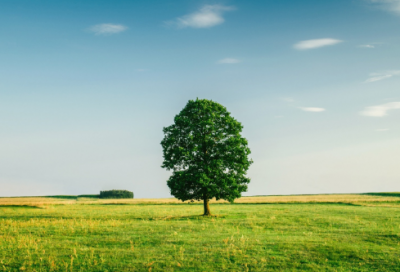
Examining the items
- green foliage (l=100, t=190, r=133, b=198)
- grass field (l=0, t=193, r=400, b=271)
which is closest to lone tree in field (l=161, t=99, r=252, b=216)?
grass field (l=0, t=193, r=400, b=271)

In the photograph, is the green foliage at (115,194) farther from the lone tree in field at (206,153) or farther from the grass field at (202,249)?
the grass field at (202,249)

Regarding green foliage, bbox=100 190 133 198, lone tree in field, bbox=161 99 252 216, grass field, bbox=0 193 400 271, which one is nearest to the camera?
grass field, bbox=0 193 400 271

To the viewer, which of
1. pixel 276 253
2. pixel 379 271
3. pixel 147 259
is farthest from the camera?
pixel 276 253

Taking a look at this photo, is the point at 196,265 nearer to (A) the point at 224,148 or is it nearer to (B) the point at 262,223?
(B) the point at 262,223

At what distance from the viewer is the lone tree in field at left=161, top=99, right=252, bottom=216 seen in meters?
44.6

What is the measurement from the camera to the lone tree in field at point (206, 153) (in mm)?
44594

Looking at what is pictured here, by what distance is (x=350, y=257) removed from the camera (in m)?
21.1

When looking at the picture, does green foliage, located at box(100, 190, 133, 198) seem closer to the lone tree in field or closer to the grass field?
the lone tree in field

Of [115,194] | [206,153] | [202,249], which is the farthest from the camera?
[115,194]

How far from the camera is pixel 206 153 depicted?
45938 mm

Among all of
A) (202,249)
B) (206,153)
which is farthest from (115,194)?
(202,249)

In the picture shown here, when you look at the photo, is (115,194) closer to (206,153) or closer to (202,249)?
(206,153)

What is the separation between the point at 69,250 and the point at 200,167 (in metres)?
24.3

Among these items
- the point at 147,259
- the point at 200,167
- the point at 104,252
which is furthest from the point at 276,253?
the point at 200,167
